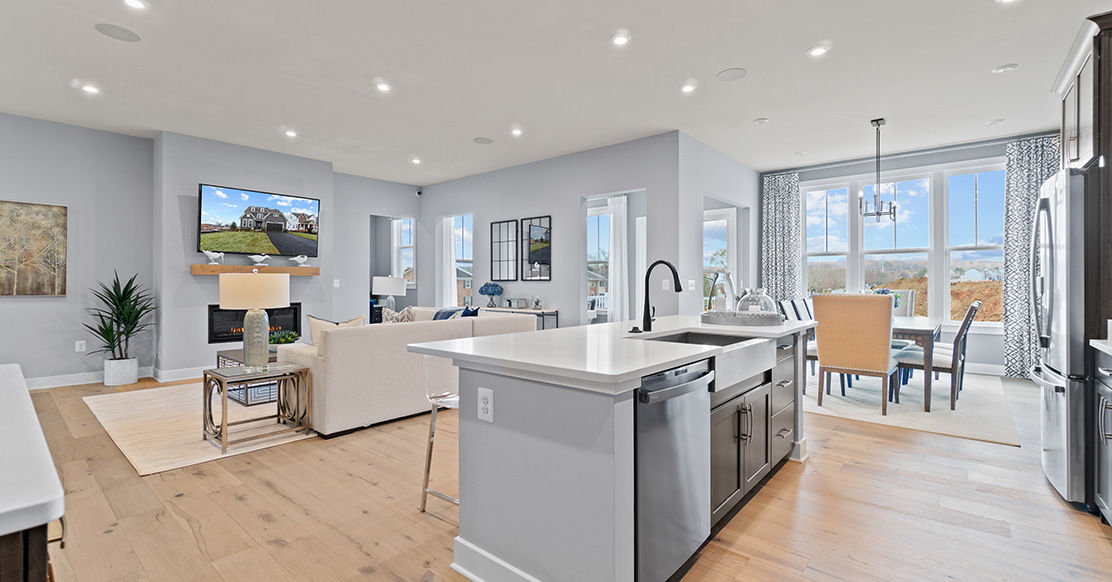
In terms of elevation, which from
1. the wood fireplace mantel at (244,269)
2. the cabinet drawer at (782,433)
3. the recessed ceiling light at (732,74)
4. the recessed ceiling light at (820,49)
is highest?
the recessed ceiling light at (732,74)

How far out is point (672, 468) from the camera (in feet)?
5.80

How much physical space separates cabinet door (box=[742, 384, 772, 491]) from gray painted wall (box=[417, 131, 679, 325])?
3008 mm

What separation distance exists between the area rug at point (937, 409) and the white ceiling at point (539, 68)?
271 cm

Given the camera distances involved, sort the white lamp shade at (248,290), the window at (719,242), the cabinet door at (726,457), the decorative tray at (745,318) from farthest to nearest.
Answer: the window at (719,242), the white lamp shade at (248,290), the decorative tray at (745,318), the cabinet door at (726,457)

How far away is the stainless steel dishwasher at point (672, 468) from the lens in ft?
5.35

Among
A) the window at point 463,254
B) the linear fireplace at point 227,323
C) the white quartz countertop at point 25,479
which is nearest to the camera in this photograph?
the white quartz countertop at point 25,479

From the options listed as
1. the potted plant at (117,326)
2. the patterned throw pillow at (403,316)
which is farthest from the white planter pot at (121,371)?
the patterned throw pillow at (403,316)

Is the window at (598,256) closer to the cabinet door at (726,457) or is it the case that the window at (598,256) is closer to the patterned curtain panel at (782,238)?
the patterned curtain panel at (782,238)

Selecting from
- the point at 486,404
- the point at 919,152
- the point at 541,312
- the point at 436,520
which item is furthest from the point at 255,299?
the point at 919,152

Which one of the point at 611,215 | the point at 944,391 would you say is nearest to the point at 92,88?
the point at 611,215

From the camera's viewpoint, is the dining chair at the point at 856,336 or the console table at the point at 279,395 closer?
the console table at the point at 279,395

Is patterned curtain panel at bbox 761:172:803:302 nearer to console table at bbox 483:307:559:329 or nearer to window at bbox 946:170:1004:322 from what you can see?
window at bbox 946:170:1004:322

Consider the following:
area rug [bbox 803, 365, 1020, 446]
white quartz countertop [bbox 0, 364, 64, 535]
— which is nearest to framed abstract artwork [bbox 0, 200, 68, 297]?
white quartz countertop [bbox 0, 364, 64, 535]

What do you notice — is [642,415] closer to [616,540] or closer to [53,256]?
[616,540]
